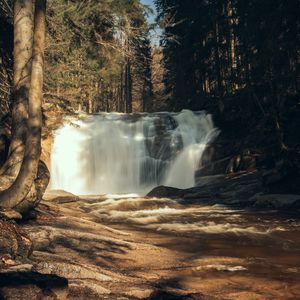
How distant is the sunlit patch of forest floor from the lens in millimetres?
4469

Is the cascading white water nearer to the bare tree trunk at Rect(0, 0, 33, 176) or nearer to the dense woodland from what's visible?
the dense woodland

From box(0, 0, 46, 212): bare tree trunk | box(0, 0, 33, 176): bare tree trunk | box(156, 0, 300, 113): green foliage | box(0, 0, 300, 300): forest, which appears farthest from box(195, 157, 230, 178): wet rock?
box(0, 0, 46, 212): bare tree trunk

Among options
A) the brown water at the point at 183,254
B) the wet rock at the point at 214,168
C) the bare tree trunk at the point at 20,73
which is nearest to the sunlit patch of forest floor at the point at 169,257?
the brown water at the point at 183,254

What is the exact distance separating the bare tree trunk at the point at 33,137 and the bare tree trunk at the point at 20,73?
789mm

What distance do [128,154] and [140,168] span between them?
1147 mm

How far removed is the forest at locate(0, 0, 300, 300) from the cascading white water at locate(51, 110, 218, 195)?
2.9 inches

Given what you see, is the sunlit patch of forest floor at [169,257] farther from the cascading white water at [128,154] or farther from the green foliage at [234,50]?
the cascading white water at [128,154]

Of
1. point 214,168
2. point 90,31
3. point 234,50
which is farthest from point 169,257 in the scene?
point 234,50

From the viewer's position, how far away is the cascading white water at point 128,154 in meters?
22.6

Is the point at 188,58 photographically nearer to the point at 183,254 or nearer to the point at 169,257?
the point at 183,254

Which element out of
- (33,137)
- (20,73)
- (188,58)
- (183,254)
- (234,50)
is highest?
(188,58)

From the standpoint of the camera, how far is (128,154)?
23.8 meters

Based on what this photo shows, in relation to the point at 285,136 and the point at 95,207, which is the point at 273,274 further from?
the point at 285,136

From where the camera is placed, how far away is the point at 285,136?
62.8 feet
